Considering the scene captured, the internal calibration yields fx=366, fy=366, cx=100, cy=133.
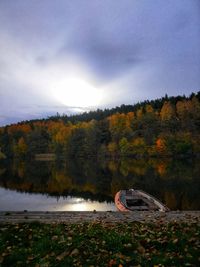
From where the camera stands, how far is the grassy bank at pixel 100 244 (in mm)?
8242

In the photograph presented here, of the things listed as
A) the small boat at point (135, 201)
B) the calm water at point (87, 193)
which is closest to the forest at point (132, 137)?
the calm water at point (87, 193)

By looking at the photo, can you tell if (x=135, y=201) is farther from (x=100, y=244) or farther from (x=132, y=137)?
(x=132, y=137)

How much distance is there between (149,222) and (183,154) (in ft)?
298

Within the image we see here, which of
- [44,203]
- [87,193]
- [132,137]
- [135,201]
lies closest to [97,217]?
[135,201]

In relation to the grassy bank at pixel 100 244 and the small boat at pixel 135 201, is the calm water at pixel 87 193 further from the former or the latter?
the grassy bank at pixel 100 244

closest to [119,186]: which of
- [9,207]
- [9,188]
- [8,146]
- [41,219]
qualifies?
[9,188]

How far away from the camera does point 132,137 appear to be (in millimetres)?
110688

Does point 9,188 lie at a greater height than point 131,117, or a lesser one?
lesser

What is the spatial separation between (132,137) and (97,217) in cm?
9842

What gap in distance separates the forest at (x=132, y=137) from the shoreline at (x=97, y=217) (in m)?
87.8

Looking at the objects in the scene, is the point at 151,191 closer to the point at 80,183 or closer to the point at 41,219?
the point at 80,183

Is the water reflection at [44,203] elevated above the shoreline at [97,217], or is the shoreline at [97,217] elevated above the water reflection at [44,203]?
the shoreline at [97,217]

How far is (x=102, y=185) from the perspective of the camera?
48688 mm

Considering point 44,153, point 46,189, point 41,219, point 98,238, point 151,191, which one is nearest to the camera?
point 98,238
